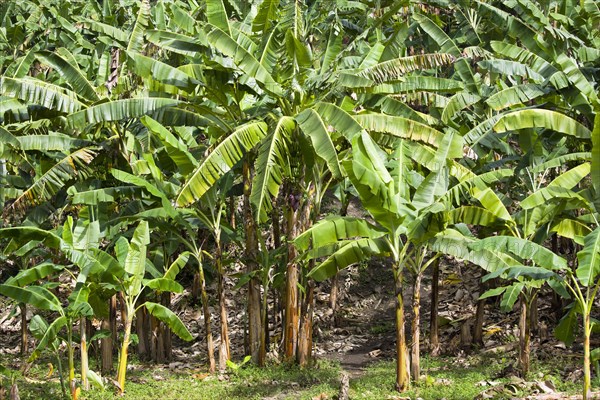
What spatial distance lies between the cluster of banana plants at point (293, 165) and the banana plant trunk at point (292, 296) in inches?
0.9

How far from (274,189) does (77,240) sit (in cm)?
294

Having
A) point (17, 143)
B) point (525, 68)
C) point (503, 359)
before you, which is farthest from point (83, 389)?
point (525, 68)

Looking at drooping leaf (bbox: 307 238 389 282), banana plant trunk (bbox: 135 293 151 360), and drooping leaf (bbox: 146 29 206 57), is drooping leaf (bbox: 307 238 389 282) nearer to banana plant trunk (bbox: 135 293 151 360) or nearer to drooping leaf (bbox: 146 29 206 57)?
drooping leaf (bbox: 146 29 206 57)

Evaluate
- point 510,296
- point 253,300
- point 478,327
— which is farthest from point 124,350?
point 478,327

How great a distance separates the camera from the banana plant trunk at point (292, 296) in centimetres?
1255

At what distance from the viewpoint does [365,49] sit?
44.7 ft

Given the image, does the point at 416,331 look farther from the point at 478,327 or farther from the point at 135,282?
the point at 135,282

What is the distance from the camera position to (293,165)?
41.8 ft

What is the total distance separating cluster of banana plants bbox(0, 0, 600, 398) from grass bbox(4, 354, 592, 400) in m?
0.37

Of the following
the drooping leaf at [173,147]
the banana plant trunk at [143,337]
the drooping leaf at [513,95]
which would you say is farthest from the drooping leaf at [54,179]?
Answer: the drooping leaf at [513,95]

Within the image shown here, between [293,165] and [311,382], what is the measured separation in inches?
130

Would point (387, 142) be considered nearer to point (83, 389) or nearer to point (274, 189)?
point (274, 189)

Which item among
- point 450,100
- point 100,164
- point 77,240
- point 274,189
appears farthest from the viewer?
point 100,164

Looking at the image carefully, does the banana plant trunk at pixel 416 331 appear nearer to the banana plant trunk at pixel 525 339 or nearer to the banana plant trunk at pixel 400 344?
the banana plant trunk at pixel 400 344
